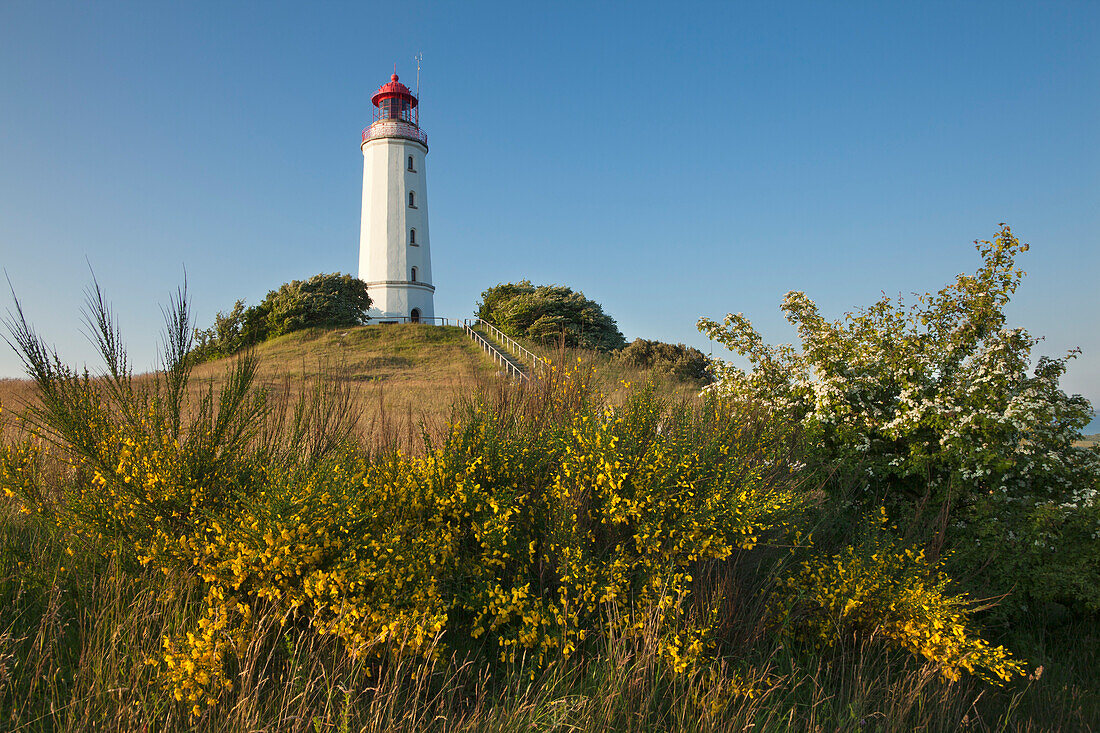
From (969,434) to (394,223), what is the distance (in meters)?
34.2

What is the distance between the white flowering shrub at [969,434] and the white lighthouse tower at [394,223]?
31.4m

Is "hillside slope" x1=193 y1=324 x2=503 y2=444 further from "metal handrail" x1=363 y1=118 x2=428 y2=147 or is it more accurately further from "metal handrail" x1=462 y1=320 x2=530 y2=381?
"metal handrail" x1=363 y1=118 x2=428 y2=147

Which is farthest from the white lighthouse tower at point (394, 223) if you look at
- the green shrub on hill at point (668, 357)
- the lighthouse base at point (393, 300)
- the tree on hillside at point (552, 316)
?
the green shrub on hill at point (668, 357)

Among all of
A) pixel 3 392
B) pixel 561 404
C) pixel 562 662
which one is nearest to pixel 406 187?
pixel 3 392

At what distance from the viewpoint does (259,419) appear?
4.73 m

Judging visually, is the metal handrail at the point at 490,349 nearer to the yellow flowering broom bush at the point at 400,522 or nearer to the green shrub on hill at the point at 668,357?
the green shrub on hill at the point at 668,357

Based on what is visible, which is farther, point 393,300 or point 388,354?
point 393,300

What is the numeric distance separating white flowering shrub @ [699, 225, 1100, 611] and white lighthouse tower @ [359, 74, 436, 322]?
31.4 meters

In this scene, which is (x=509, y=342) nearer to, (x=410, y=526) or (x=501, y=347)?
(x=501, y=347)

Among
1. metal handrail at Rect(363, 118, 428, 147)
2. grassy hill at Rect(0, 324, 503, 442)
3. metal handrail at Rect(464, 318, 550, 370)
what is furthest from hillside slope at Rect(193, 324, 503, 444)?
metal handrail at Rect(363, 118, 428, 147)

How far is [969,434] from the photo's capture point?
232 inches

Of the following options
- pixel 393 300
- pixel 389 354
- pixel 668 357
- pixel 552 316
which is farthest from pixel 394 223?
pixel 668 357

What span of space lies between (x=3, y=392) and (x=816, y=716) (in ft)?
64.4

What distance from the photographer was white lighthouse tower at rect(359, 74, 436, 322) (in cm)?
3603
